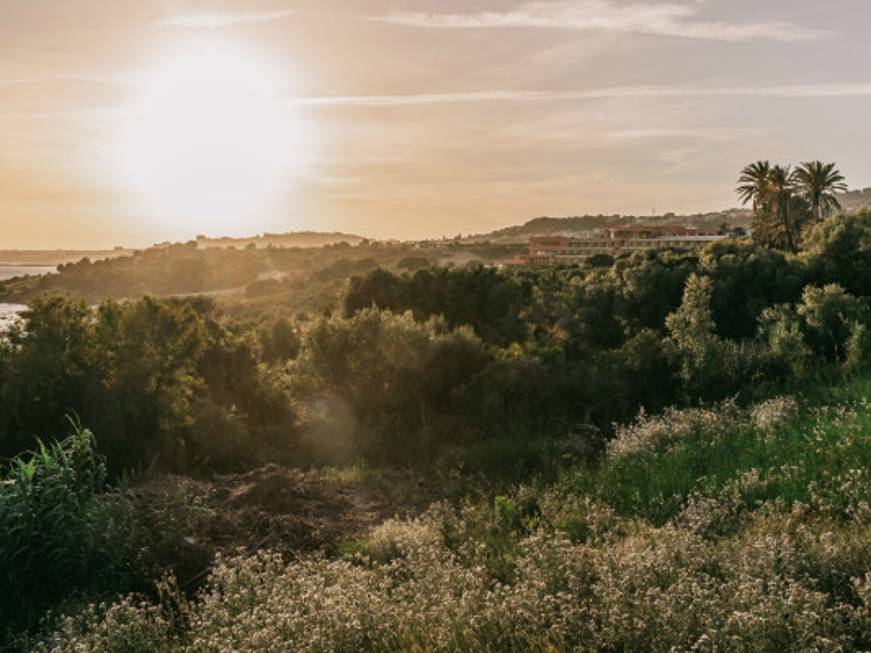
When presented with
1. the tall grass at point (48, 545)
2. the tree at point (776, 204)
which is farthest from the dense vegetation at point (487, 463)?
the tree at point (776, 204)

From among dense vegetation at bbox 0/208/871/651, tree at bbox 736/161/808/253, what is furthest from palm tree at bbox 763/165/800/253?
dense vegetation at bbox 0/208/871/651

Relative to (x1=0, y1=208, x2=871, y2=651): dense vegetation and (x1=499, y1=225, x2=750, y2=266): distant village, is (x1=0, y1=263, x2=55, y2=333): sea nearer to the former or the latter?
(x1=0, y1=208, x2=871, y2=651): dense vegetation

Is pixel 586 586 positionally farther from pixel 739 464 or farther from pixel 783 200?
pixel 783 200

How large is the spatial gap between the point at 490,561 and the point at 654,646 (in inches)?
130

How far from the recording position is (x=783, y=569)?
7305 millimetres

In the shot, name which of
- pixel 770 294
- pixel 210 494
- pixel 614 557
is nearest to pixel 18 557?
pixel 210 494

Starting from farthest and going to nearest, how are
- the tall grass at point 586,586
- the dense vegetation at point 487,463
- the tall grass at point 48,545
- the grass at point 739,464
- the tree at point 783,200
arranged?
1. the tree at point 783,200
2. the grass at point 739,464
3. the tall grass at point 48,545
4. the dense vegetation at point 487,463
5. the tall grass at point 586,586

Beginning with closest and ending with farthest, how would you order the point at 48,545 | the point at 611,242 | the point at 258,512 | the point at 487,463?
the point at 48,545 → the point at 258,512 → the point at 487,463 → the point at 611,242

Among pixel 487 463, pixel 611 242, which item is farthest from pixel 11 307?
pixel 611 242

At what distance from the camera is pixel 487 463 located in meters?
17.1

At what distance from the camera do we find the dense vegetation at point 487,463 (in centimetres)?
690

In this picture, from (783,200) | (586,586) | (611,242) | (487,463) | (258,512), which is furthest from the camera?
(611,242)

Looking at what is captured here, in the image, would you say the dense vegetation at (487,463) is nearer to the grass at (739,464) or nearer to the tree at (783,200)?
the grass at (739,464)

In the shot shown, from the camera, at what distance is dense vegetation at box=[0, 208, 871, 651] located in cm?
690
